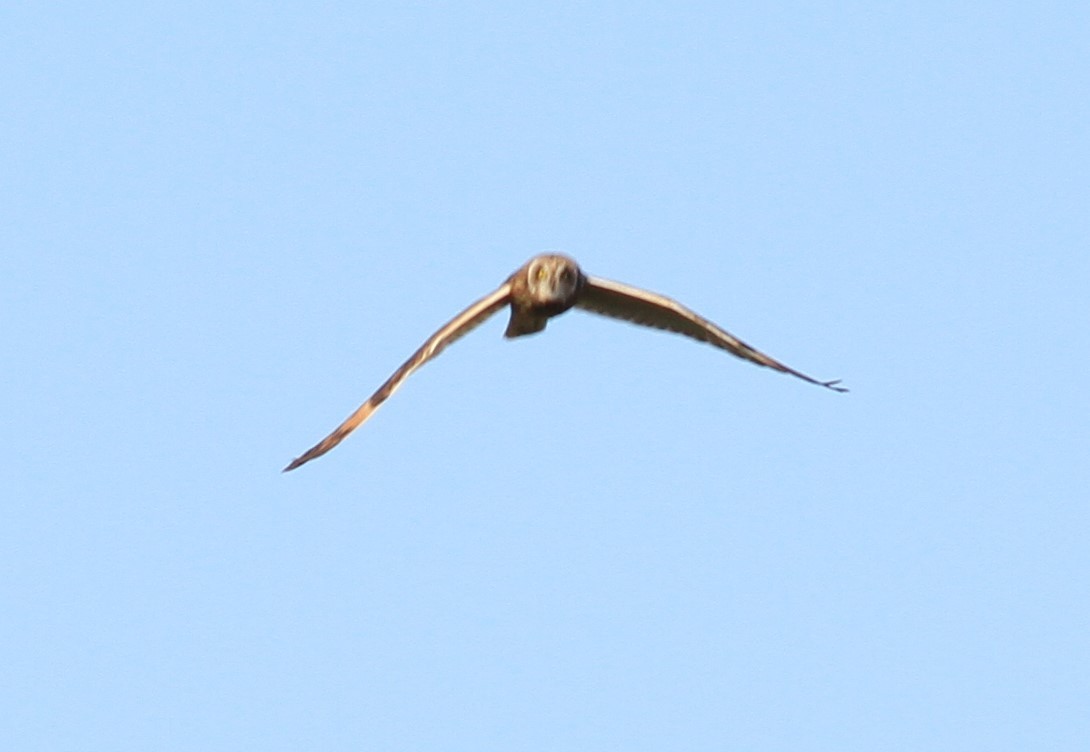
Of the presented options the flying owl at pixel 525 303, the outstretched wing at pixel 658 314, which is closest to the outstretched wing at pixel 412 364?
the flying owl at pixel 525 303

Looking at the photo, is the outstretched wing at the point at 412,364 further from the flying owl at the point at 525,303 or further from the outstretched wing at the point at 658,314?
the outstretched wing at the point at 658,314

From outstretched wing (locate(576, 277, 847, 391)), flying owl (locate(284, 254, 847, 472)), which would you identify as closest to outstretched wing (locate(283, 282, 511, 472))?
flying owl (locate(284, 254, 847, 472))

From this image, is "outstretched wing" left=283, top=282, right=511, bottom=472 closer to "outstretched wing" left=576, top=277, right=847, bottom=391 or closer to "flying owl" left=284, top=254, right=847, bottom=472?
"flying owl" left=284, top=254, right=847, bottom=472

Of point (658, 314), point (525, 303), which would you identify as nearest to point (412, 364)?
point (525, 303)

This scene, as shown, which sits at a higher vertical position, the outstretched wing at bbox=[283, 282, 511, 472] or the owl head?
the owl head

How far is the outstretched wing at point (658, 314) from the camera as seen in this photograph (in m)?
22.1

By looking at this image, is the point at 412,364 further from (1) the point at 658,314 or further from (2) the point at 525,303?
(1) the point at 658,314

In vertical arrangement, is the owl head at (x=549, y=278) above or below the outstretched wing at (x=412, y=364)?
above

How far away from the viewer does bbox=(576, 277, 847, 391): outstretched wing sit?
2206 cm

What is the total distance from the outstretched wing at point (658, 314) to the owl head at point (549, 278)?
63 cm

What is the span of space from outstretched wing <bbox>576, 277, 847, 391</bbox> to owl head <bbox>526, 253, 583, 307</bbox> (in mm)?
632

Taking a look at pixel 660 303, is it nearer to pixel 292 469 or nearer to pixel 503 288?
pixel 503 288

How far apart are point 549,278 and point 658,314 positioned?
1788 millimetres

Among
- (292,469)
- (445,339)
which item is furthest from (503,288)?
(292,469)
